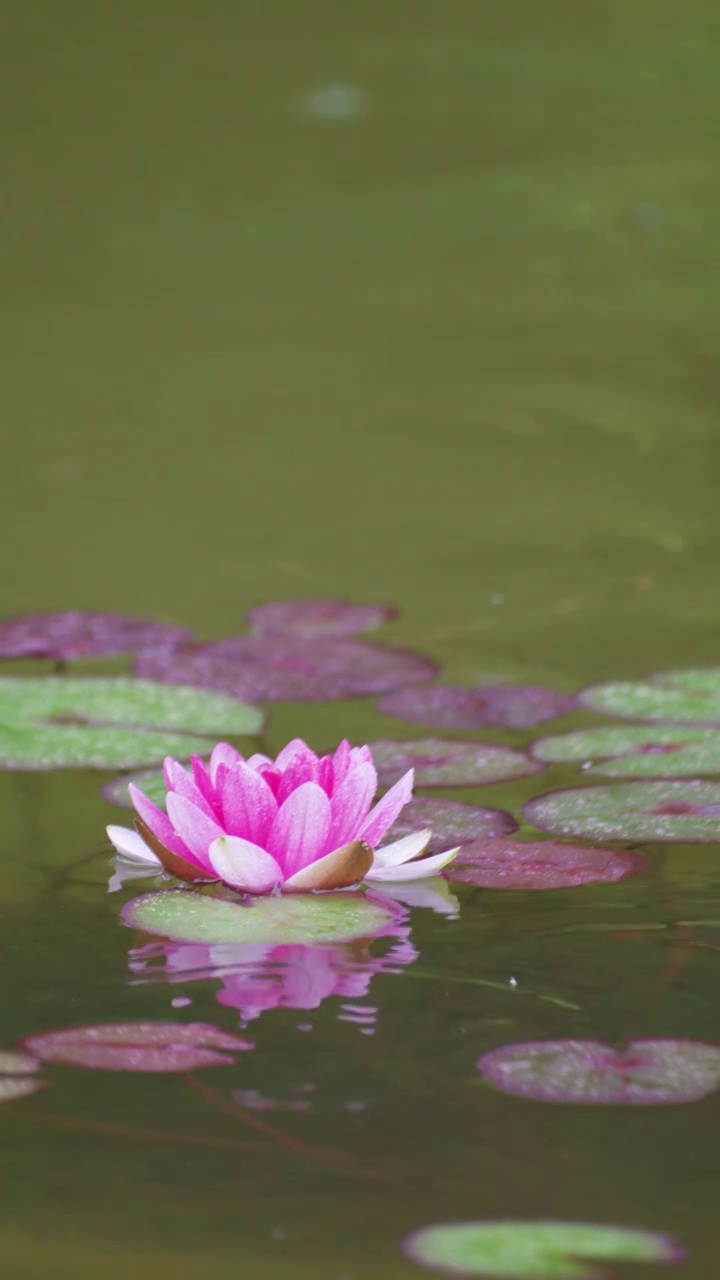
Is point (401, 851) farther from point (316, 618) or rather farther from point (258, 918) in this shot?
point (316, 618)

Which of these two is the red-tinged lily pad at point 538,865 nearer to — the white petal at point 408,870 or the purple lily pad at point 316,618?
the white petal at point 408,870

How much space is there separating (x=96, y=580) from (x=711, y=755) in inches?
56.7

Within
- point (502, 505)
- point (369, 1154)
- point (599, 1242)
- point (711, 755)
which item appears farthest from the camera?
point (502, 505)

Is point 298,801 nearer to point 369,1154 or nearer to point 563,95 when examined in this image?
point 369,1154

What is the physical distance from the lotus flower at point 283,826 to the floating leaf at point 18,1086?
0.34 m

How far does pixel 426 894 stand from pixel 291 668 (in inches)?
34.7

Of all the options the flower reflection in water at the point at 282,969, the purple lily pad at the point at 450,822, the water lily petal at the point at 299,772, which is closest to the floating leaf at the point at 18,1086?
the flower reflection in water at the point at 282,969

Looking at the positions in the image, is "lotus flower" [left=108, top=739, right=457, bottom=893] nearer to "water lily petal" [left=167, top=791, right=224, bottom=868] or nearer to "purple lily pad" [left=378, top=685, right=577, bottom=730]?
"water lily petal" [left=167, top=791, right=224, bottom=868]

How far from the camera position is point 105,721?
6.73 feet

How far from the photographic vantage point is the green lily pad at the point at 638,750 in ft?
6.03

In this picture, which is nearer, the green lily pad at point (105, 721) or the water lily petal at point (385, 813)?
the water lily petal at point (385, 813)

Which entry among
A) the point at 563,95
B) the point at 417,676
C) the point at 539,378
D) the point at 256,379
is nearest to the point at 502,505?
the point at 539,378

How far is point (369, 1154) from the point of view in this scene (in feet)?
3.38

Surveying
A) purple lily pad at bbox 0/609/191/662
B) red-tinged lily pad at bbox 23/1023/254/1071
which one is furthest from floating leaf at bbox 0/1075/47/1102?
purple lily pad at bbox 0/609/191/662
